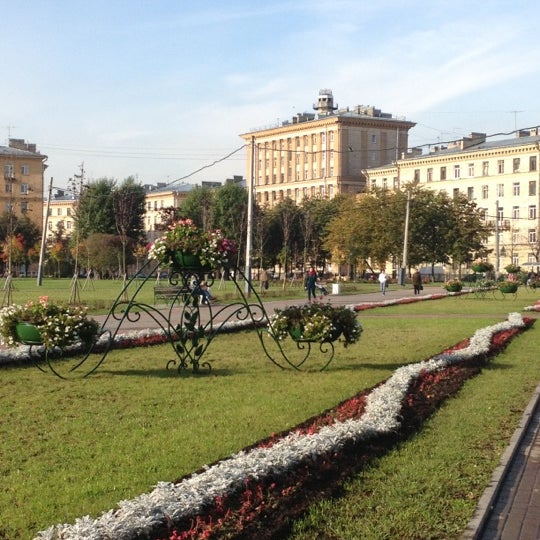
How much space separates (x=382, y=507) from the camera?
245 inches

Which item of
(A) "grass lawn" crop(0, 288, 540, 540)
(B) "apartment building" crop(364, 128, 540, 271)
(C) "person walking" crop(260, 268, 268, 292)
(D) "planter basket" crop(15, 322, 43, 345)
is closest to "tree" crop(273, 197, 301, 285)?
(B) "apartment building" crop(364, 128, 540, 271)

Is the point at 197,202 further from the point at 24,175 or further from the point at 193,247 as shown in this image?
the point at 193,247

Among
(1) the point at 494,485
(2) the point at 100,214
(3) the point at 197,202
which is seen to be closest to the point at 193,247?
(1) the point at 494,485

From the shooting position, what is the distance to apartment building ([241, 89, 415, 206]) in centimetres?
11088

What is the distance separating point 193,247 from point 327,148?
102 m

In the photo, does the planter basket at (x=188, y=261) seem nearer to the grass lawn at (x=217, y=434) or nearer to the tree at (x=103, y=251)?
the grass lawn at (x=217, y=434)

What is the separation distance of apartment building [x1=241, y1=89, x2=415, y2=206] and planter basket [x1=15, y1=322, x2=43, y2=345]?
9390 centimetres

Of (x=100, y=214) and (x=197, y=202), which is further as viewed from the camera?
(x=197, y=202)

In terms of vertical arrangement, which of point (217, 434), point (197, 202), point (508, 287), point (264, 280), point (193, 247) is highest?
point (197, 202)

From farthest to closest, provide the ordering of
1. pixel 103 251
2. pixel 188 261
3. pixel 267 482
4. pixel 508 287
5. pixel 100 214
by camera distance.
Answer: pixel 100 214 < pixel 103 251 < pixel 508 287 < pixel 188 261 < pixel 267 482

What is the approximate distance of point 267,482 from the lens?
640cm

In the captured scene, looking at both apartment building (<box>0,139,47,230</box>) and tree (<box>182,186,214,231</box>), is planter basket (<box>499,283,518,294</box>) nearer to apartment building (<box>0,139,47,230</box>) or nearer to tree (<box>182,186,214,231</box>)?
tree (<box>182,186,214,231</box>)

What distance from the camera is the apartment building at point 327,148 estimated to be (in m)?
111

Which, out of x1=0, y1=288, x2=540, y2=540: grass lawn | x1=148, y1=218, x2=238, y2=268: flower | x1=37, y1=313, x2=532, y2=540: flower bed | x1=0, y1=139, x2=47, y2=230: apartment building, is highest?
x1=0, y1=139, x2=47, y2=230: apartment building
